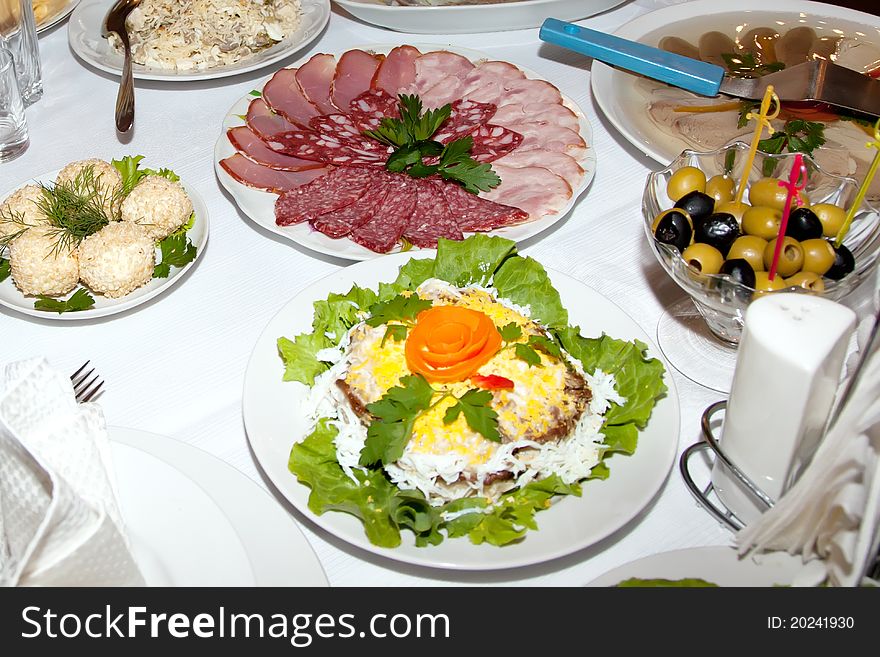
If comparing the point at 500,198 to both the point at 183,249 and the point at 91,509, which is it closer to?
the point at 183,249

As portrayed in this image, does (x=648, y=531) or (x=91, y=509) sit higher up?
(x=91, y=509)

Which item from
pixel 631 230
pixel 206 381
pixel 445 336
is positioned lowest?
pixel 206 381

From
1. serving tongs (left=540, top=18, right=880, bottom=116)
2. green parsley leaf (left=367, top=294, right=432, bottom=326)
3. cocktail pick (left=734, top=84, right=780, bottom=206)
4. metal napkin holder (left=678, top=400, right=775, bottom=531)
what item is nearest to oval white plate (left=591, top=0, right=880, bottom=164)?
serving tongs (left=540, top=18, right=880, bottom=116)

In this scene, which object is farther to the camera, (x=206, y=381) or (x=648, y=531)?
(x=206, y=381)

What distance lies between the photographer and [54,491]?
80 cm

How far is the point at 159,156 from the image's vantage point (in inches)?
71.4

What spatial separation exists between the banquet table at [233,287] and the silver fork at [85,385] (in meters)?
0.02

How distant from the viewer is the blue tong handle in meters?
1.76

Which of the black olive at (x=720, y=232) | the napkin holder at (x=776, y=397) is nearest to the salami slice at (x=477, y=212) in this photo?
the black olive at (x=720, y=232)

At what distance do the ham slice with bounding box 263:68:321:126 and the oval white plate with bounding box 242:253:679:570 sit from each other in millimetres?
616

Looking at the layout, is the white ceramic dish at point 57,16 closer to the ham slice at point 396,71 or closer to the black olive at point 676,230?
the ham slice at point 396,71
